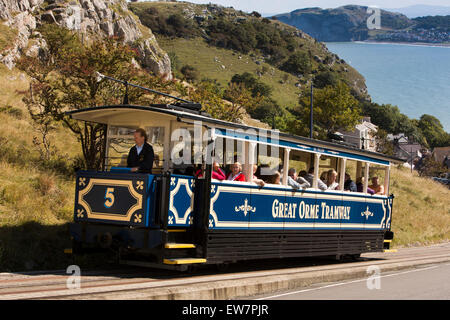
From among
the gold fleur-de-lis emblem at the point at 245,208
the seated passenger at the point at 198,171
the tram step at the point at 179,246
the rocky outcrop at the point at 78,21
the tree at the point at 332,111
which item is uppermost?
the rocky outcrop at the point at 78,21

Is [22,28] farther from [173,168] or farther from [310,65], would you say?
[310,65]

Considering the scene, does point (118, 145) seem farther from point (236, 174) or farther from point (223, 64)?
point (223, 64)

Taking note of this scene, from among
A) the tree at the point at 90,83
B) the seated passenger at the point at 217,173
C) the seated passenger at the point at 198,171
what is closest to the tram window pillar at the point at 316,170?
the seated passenger at the point at 217,173

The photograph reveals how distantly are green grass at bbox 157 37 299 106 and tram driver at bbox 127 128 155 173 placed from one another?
9623 centimetres

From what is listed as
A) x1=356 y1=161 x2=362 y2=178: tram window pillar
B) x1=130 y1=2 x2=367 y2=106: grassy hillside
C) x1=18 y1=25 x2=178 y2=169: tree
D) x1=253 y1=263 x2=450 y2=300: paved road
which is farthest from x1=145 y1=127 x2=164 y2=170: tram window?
x1=130 y1=2 x2=367 y2=106: grassy hillside

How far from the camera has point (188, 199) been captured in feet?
35.6

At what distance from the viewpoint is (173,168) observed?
1126 centimetres

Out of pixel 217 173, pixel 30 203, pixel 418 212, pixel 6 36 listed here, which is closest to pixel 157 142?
pixel 217 173

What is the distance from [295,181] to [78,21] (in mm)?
52078

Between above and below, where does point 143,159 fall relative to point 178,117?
below

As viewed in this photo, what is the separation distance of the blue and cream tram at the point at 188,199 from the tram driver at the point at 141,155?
0.27 meters

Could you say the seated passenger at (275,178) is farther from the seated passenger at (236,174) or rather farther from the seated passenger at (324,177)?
the seated passenger at (324,177)

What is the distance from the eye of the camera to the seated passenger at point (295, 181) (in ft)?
43.9
